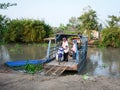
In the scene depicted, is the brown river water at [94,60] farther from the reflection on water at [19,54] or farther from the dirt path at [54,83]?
the dirt path at [54,83]

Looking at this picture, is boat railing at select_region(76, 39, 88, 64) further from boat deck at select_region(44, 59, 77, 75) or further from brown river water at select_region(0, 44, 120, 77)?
brown river water at select_region(0, 44, 120, 77)

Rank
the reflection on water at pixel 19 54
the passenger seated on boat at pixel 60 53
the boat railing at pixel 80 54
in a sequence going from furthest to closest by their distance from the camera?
the reflection on water at pixel 19 54, the passenger seated on boat at pixel 60 53, the boat railing at pixel 80 54

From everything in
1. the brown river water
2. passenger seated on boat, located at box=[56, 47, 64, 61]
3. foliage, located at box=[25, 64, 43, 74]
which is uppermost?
passenger seated on boat, located at box=[56, 47, 64, 61]

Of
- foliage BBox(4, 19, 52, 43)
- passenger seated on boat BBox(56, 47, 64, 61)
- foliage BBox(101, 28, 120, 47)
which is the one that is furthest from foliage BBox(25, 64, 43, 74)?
foliage BBox(4, 19, 52, 43)

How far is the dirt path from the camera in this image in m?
7.60

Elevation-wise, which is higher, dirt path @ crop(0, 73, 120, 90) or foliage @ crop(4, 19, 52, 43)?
foliage @ crop(4, 19, 52, 43)

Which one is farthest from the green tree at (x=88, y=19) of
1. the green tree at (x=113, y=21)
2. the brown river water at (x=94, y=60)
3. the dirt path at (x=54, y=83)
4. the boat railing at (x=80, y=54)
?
the dirt path at (x=54, y=83)

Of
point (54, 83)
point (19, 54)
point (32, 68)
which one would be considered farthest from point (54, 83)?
point (19, 54)

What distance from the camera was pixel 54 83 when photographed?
8094 mm

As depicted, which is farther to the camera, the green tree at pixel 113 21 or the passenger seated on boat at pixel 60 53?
the green tree at pixel 113 21

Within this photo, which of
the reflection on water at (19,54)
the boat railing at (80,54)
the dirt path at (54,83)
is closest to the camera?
the dirt path at (54,83)

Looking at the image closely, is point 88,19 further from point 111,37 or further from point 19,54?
point 19,54

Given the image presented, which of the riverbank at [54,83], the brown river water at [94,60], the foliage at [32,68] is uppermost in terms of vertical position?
the riverbank at [54,83]

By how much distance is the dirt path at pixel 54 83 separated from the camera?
760cm
